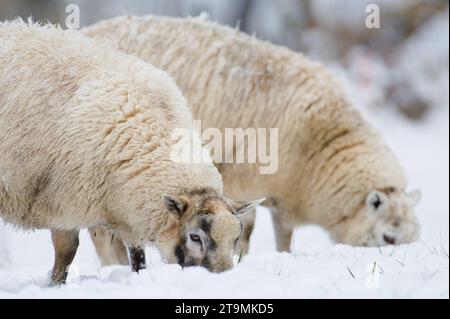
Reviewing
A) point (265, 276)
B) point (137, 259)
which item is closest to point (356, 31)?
point (137, 259)

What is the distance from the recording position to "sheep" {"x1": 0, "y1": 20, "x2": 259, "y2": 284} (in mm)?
5324

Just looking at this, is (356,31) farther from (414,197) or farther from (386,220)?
(386,220)

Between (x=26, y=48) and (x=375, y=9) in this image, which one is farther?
(x=375, y=9)

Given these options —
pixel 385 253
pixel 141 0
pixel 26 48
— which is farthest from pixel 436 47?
pixel 26 48

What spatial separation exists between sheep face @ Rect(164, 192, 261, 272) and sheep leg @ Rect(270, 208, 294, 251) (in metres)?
3.35

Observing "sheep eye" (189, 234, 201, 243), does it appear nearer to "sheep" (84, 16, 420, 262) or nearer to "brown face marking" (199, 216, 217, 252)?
"brown face marking" (199, 216, 217, 252)

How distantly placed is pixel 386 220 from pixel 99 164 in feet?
11.9

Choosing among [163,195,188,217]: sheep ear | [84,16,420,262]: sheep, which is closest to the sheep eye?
[163,195,188,217]: sheep ear

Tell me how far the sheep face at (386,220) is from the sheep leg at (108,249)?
232 cm

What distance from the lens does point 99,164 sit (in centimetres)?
546

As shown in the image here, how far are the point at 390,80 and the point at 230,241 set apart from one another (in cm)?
1354

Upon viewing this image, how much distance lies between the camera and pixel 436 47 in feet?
60.2

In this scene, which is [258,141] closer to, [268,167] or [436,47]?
[268,167]

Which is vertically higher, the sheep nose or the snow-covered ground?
the sheep nose
